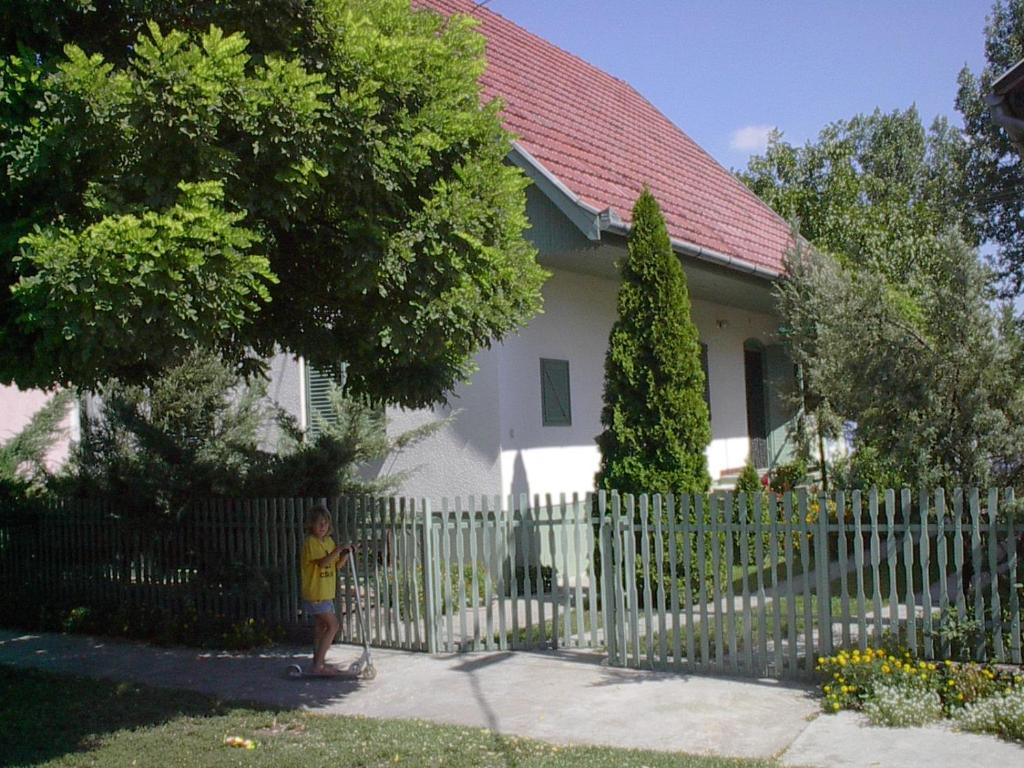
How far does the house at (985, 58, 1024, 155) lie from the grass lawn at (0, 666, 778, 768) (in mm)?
5292

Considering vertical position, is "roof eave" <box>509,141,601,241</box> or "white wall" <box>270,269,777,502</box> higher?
"roof eave" <box>509,141,601,241</box>

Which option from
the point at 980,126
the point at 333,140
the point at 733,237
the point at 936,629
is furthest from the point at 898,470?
the point at 980,126

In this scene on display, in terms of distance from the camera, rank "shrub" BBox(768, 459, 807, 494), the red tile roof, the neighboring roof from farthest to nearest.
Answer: "shrub" BBox(768, 459, 807, 494) → the red tile roof → the neighboring roof

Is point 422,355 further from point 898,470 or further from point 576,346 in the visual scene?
point 576,346

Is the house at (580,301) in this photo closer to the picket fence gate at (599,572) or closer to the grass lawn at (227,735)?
the picket fence gate at (599,572)

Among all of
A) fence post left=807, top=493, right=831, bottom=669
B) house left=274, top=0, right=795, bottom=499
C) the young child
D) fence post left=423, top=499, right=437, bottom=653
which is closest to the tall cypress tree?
house left=274, top=0, right=795, bottom=499

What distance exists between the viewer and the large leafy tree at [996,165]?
3156cm

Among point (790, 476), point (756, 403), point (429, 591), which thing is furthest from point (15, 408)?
point (790, 476)

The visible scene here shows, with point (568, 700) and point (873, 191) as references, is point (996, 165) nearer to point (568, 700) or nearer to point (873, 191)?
point (873, 191)

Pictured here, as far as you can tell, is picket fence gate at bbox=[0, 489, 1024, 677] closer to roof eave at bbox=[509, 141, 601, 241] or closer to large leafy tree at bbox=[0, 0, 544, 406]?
large leafy tree at bbox=[0, 0, 544, 406]

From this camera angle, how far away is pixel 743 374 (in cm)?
1736

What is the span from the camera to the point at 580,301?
1315 cm

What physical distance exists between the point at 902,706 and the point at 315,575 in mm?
4651

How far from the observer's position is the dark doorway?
699 inches
